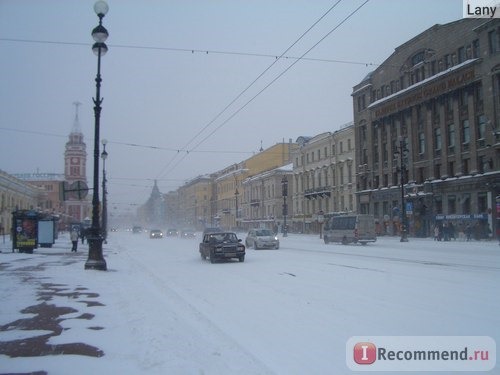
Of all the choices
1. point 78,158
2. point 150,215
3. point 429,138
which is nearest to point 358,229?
point 429,138

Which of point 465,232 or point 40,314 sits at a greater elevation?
point 465,232

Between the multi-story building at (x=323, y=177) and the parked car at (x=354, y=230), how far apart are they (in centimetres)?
2161

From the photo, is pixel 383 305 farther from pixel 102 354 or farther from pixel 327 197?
pixel 327 197

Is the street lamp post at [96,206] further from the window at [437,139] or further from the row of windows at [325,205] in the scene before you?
the row of windows at [325,205]

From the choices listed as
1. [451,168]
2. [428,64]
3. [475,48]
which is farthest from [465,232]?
[428,64]

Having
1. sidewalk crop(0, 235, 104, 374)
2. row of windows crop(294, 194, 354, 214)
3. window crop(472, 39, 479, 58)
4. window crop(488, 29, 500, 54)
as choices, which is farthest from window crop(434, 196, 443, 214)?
sidewalk crop(0, 235, 104, 374)

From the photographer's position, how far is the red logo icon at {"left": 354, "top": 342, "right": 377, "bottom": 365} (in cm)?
647

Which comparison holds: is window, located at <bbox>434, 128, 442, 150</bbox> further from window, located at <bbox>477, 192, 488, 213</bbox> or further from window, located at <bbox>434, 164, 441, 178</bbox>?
window, located at <bbox>477, 192, 488, 213</bbox>

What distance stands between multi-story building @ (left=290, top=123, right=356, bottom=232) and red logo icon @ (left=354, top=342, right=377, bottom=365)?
55491 millimetres

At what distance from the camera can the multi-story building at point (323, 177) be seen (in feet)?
→ 216

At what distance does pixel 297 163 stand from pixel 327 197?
12126 millimetres

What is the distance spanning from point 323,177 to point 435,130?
24867 mm

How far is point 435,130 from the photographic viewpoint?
49.2 meters

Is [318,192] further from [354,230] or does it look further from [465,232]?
[354,230]
